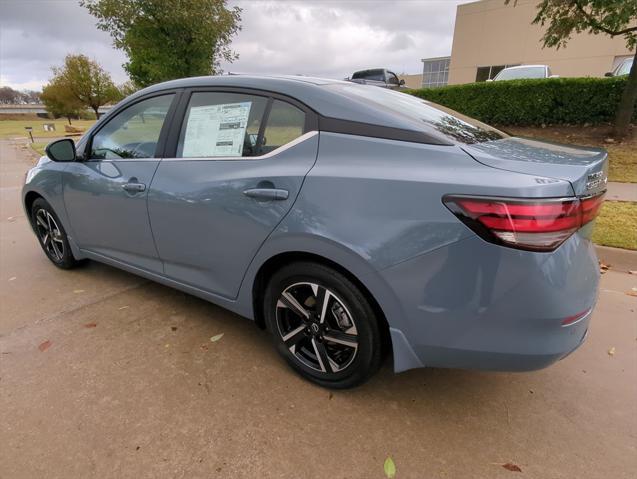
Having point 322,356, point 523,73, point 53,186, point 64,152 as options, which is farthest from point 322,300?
point 523,73

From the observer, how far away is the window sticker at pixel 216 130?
2344mm

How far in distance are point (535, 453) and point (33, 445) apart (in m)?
2.32

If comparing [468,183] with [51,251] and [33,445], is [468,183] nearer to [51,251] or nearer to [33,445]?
[33,445]

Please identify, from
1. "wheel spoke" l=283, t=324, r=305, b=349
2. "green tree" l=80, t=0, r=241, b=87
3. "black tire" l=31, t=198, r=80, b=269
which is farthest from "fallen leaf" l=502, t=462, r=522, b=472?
"green tree" l=80, t=0, r=241, b=87

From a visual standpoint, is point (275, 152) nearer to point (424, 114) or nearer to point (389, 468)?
point (424, 114)

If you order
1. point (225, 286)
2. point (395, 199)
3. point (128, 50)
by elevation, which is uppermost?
point (128, 50)

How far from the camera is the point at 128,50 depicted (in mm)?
21047

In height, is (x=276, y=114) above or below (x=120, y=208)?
above

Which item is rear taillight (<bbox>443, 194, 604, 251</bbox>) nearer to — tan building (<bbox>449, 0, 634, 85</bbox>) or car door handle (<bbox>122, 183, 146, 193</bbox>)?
car door handle (<bbox>122, 183, 146, 193</bbox>)

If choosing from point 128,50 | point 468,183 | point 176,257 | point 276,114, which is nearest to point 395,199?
point 468,183

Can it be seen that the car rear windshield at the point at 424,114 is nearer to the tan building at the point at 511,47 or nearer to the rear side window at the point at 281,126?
the rear side window at the point at 281,126

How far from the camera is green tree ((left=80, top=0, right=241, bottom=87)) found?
61.9ft

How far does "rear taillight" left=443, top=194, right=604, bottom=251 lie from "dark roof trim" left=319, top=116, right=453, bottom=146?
37 cm

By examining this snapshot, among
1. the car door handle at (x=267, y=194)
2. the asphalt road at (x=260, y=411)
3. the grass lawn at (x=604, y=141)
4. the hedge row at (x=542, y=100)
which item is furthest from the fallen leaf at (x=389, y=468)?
the hedge row at (x=542, y=100)
